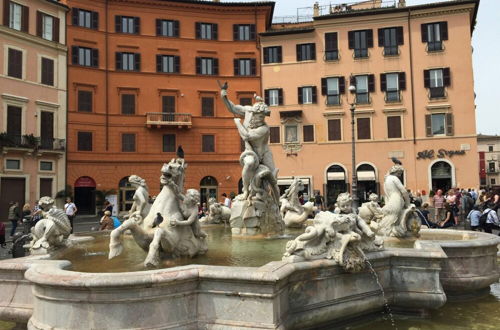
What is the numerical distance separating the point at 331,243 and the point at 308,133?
101 feet

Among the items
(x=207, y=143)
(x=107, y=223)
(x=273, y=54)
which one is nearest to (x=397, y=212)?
(x=107, y=223)

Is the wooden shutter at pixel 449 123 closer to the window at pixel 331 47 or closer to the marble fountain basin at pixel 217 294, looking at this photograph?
the window at pixel 331 47

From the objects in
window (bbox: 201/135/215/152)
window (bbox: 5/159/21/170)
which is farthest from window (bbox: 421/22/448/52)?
window (bbox: 5/159/21/170)

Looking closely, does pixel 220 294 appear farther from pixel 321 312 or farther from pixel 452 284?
pixel 452 284

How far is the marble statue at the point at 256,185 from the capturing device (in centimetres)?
871

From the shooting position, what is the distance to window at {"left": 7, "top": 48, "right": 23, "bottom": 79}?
2869 centimetres

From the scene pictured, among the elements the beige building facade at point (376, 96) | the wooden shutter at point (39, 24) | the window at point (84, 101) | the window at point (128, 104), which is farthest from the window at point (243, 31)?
the wooden shutter at point (39, 24)

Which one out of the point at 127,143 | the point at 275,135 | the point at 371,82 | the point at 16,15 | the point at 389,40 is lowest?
the point at 127,143

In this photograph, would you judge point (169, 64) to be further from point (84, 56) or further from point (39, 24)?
point (39, 24)

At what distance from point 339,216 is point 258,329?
1.66 metres

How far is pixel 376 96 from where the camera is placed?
34344 millimetres

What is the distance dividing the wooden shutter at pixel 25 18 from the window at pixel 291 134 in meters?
20.5

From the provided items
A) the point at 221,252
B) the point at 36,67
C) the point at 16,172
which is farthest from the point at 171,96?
the point at 221,252

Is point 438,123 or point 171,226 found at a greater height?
point 438,123
